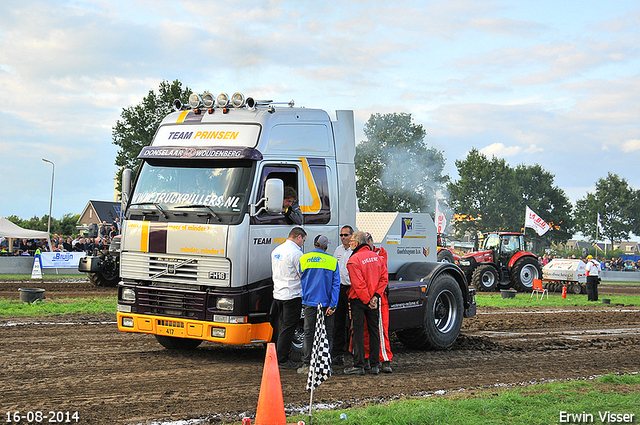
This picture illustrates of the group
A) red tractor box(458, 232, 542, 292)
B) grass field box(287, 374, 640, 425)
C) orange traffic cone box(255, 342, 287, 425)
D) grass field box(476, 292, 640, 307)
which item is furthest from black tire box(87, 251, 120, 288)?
orange traffic cone box(255, 342, 287, 425)

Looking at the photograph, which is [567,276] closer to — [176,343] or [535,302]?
[535,302]

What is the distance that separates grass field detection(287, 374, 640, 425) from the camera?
5.80 m

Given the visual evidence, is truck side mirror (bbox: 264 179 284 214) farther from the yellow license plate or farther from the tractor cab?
the tractor cab

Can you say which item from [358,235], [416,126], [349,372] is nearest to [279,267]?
Result: [358,235]

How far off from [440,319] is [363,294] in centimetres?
285

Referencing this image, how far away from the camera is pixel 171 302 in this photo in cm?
816

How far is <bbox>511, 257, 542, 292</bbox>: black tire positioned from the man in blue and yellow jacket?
19704 millimetres

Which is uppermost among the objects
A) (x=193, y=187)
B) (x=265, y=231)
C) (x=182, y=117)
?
(x=182, y=117)

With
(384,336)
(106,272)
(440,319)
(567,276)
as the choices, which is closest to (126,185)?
(384,336)

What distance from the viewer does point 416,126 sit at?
204 feet

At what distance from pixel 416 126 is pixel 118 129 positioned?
2902cm

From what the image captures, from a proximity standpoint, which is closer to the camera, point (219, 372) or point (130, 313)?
point (219, 372)

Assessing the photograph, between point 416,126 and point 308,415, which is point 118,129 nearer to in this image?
point 416,126

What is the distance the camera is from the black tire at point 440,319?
10.1m
